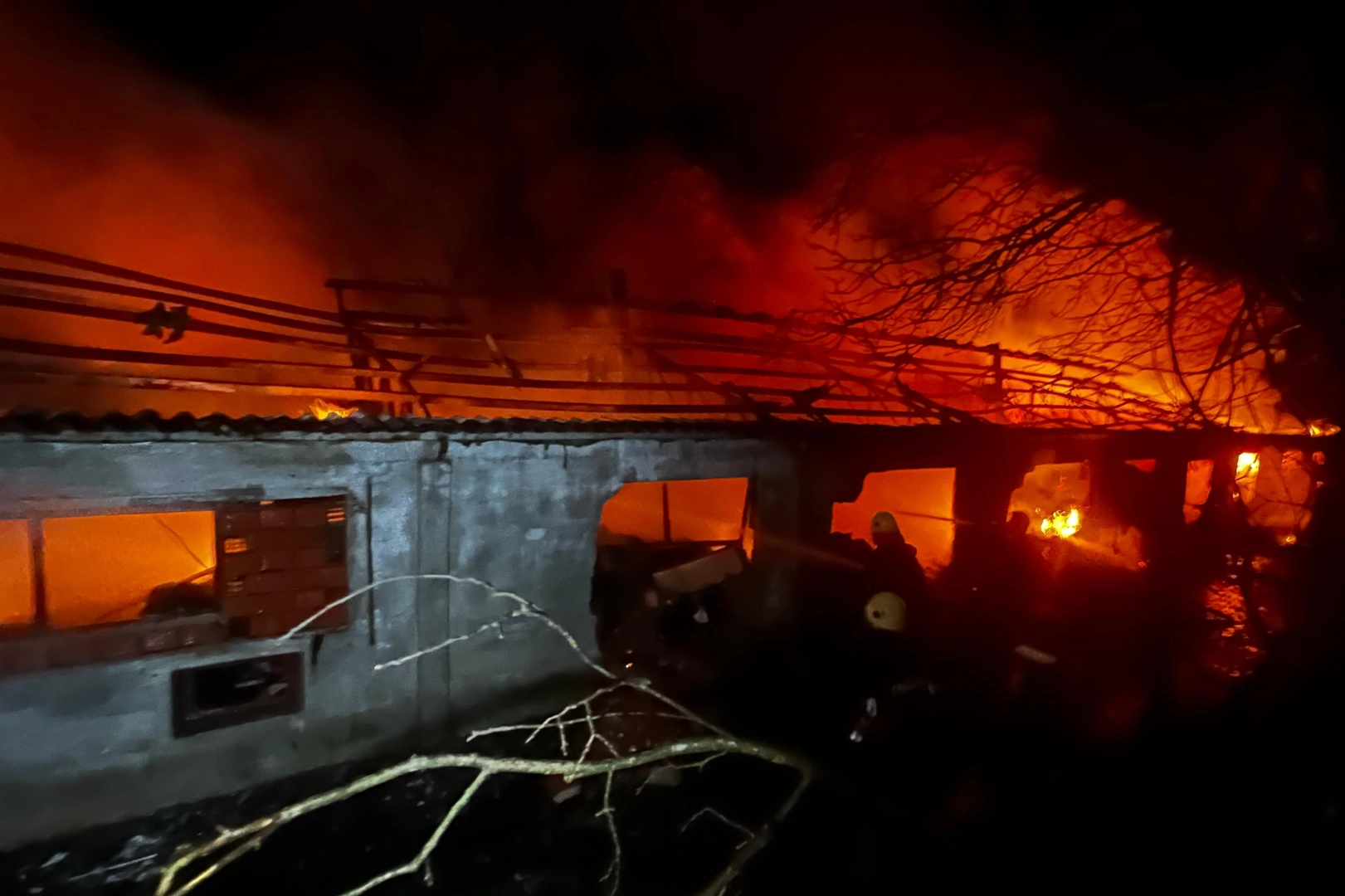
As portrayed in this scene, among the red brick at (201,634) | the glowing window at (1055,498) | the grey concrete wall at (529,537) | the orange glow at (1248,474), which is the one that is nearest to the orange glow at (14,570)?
the red brick at (201,634)

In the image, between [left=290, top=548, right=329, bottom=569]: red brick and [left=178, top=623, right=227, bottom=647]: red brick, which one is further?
[left=290, top=548, right=329, bottom=569]: red brick

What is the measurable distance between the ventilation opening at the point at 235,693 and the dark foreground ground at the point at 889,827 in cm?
78

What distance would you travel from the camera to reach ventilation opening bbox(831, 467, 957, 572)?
15.0 metres

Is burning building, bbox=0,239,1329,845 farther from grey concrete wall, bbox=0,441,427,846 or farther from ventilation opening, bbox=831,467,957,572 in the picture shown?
ventilation opening, bbox=831,467,957,572

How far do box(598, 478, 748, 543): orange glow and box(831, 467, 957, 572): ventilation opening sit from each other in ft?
8.02

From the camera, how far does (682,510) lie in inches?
586

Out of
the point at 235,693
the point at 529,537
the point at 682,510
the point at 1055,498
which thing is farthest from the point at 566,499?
the point at 1055,498

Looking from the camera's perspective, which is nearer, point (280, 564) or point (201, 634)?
point (201, 634)

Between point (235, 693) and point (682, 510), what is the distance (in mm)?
9436

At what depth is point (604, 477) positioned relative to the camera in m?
8.57

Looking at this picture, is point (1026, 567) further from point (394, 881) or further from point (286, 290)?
point (286, 290)

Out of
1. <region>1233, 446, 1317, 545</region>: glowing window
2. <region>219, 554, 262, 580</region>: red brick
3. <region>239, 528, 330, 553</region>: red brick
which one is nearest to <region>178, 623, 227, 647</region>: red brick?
<region>219, 554, 262, 580</region>: red brick

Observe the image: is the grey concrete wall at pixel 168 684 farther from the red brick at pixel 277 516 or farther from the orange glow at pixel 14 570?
the orange glow at pixel 14 570

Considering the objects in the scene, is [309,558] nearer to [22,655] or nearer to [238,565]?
[238,565]
